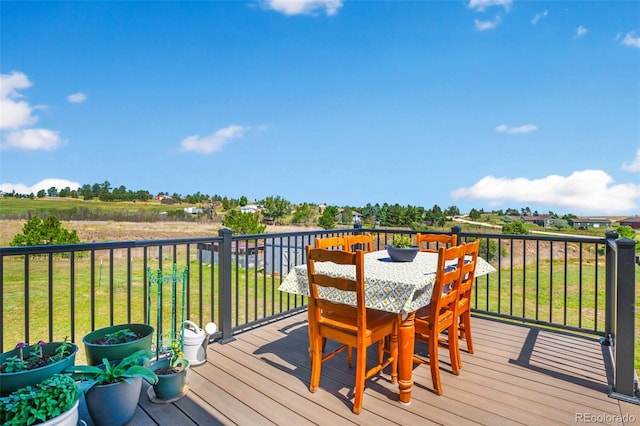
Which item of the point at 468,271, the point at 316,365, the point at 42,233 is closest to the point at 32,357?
the point at 316,365

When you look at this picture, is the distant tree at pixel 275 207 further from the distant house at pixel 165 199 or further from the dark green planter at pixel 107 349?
the dark green planter at pixel 107 349

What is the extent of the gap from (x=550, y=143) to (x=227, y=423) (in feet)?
58.5

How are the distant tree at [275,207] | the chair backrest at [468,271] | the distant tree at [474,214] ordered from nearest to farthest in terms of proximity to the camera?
the chair backrest at [468,271], the distant tree at [474,214], the distant tree at [275,207]

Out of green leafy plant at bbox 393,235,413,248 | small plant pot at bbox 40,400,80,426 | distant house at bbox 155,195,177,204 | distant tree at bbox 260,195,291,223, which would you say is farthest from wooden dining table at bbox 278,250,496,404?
distant house at bbox 155,195,177,204

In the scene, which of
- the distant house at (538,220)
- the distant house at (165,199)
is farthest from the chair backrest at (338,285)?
the distant house at (165,199)

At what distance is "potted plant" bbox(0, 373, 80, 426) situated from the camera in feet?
4.50

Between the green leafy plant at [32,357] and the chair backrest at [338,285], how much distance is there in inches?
56.3

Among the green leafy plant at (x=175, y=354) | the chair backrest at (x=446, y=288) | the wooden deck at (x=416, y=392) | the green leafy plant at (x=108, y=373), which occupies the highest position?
the chair backrest at (x=446, y=288)

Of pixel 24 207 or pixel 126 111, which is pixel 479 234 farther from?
pixel 126 111

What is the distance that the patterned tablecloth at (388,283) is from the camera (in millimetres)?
2006

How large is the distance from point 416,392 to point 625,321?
4.65 ft

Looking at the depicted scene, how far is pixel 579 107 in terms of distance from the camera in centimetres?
1099

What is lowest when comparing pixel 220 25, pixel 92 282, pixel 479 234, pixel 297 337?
pixel 297 337

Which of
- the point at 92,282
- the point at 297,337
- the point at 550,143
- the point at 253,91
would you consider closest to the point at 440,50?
the point at 297,337
